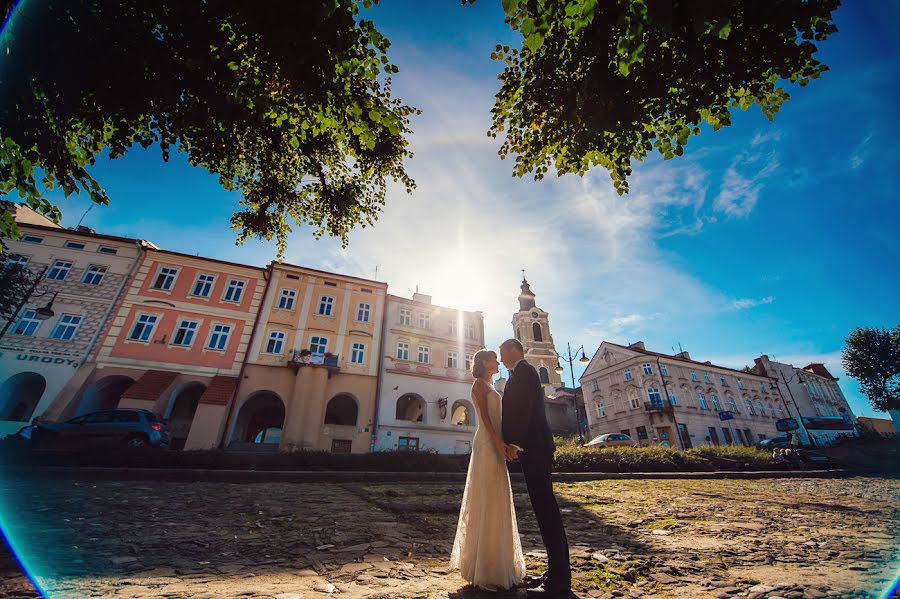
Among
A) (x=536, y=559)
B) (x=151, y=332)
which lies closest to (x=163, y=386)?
(x=151, y=332)

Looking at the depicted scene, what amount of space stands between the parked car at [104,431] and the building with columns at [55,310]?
6.55m

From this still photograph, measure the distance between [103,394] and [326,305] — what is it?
1278 cm

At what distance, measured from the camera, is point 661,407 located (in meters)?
33.3

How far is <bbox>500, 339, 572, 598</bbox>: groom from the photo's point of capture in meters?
2.87

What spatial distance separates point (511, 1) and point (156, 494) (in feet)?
32.1

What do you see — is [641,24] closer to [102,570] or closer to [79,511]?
[102,570]

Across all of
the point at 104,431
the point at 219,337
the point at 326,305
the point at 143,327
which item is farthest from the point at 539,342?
the point at 104,431

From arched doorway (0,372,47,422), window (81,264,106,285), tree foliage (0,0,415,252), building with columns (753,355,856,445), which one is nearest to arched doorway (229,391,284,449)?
arched doorway (0,372,47,422)

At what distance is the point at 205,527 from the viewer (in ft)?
14.8

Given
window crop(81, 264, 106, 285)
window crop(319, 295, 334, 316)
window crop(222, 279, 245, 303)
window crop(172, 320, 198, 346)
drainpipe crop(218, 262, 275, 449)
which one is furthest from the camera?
window crop(319, 295, 334, 316)

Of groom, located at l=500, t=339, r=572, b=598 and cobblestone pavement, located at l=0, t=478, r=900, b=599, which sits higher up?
groom, located at l=500, t=339, r=572, b=598

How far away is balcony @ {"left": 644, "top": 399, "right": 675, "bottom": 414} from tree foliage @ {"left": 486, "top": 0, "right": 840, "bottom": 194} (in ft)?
112

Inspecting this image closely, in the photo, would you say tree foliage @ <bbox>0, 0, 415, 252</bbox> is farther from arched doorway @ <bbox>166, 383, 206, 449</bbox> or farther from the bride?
arched doorway @ <bbox>166, 383, 206, 449</bbox>

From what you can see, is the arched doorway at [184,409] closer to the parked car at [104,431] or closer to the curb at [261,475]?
the parked car at [104,431]
